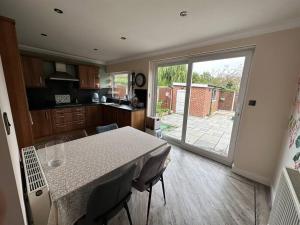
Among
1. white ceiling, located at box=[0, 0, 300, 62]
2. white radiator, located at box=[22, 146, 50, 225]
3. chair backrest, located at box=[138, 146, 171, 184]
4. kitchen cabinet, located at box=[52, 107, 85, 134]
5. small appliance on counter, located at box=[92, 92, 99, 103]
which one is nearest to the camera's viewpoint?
white radiator, located at box=[22, 146, 50, 225]

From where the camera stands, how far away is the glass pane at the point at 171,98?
3146 mm

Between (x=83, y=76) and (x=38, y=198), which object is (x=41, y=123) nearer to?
(x=83, y=76)

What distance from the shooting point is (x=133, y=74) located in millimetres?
3980

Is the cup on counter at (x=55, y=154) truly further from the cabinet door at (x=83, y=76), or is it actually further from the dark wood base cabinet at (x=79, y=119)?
the cabinet door at (x=83, y=76)

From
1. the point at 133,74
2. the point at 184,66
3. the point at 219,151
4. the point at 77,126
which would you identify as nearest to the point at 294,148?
the point at 219,151

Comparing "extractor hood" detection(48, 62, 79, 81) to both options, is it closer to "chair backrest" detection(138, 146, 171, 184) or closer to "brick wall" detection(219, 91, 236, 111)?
"chair backrest" detection(138, 146, 171, 184)

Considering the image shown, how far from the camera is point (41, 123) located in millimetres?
3398

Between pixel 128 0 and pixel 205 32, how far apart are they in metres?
1.34

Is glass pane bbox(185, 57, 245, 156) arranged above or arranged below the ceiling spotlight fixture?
below

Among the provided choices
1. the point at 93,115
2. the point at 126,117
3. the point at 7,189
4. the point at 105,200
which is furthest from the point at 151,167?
the point at 93,115

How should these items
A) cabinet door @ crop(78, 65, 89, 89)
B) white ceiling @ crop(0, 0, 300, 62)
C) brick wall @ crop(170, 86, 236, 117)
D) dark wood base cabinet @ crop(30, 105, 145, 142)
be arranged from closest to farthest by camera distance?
white ceiling @ crop(0, 0, 300, 62) → brick wall @ crop(170, 86, 236, 117) → dark wood base cabinet @ crop(30, 105, 145, 142) → cabinet door @ crop(78, 65, 89, 89)

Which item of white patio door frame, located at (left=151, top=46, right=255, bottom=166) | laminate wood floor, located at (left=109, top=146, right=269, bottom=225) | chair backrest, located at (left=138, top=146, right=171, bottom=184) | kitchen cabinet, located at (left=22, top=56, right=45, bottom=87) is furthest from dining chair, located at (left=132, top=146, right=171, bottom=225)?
kitchen cabinet, located at (left=22, top=56, right=45, bottom=87)

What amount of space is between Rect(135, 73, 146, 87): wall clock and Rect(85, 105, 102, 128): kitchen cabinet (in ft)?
5.72

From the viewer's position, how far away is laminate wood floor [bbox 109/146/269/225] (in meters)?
1.47
